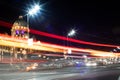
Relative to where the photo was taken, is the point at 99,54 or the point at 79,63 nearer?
the point at 79,63

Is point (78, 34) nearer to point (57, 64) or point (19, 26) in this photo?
point (19, 26)

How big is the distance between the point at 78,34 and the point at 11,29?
71.8 ft

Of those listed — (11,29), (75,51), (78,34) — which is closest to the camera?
(75,51)

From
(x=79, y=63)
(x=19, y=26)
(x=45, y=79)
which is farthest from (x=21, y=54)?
(x=45, y=79)

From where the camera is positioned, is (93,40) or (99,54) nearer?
(99,54)

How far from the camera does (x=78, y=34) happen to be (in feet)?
290

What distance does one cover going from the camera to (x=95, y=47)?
6975cm

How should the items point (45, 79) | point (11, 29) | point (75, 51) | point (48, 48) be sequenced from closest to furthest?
point (45, 79) → point (48, 48) → point (75, 51) → point (11, 29)

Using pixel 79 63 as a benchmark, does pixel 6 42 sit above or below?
above

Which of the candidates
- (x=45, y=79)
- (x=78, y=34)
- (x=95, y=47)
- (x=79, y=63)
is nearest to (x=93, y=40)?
(x=78, y=34)

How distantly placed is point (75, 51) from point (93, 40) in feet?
103

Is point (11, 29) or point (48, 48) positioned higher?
point (11, 29)

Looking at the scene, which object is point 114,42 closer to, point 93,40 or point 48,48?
point 93,40

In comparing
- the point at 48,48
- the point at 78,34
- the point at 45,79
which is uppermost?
the point at 78,34
